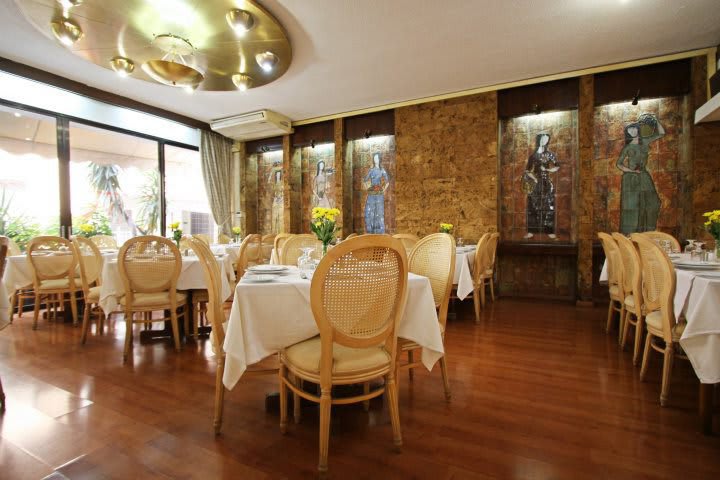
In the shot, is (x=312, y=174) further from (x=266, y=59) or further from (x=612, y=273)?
(x=612, y=273)

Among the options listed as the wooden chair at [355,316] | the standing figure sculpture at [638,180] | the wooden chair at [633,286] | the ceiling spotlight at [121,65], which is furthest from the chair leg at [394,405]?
the standing figure sculpture at [638,180]

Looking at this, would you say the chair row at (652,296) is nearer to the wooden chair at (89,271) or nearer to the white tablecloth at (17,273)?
the wooden chair at (89,271)

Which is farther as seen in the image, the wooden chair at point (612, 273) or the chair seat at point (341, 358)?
the wooden chair at point (612, 273)

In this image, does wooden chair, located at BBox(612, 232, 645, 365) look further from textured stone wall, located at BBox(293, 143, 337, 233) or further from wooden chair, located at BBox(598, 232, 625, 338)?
textured stone wall, located at BBox(293, 143, 337, 233)

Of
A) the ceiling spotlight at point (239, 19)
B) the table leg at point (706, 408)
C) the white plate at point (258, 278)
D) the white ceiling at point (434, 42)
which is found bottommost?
the table leg at point (706, 408)

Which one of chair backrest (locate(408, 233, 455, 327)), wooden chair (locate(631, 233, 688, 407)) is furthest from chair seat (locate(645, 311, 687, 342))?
chair backrest (locate(408, 233, 455, 327))

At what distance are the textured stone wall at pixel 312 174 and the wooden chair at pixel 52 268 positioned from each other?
4.54 metres

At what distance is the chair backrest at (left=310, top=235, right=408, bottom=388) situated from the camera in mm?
1421

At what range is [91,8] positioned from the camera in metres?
3.49

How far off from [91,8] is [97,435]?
3899 mm

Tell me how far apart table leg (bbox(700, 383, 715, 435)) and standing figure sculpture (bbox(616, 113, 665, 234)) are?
13.7 ft

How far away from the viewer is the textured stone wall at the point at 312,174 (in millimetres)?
7789

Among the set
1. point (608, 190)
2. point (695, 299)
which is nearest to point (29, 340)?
point (695, 299)

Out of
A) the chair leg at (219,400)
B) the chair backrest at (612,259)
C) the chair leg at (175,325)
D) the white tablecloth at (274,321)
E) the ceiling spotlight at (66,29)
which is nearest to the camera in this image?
the white tablecloth at (274,321)
